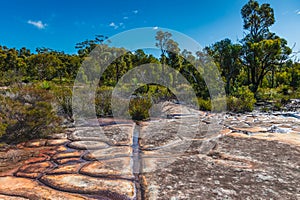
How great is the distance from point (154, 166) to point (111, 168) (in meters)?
0.50

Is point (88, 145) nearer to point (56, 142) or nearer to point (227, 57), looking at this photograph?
point (56, 142)

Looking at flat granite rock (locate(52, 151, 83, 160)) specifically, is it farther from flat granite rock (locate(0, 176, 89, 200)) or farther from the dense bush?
the dense bush

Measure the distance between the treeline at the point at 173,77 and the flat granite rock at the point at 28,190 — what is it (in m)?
1.24

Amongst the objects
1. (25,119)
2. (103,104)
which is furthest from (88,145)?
(103,104)

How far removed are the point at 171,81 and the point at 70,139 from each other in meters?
8.16

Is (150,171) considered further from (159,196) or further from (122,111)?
(122,111)

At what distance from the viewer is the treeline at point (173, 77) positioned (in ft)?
12.3

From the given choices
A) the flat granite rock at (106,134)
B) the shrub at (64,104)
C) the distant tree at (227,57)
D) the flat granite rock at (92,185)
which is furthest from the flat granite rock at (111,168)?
the distant tree at (227,57)

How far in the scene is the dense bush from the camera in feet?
11.2

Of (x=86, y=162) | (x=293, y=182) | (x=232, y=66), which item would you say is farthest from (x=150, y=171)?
(x=232, y=66)

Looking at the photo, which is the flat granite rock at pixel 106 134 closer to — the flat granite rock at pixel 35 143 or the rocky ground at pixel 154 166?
the rocky ground at pixel 154 166

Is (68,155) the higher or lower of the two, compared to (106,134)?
lower

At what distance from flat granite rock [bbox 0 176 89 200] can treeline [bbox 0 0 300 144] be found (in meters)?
1.24

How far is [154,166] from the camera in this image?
239 cm
